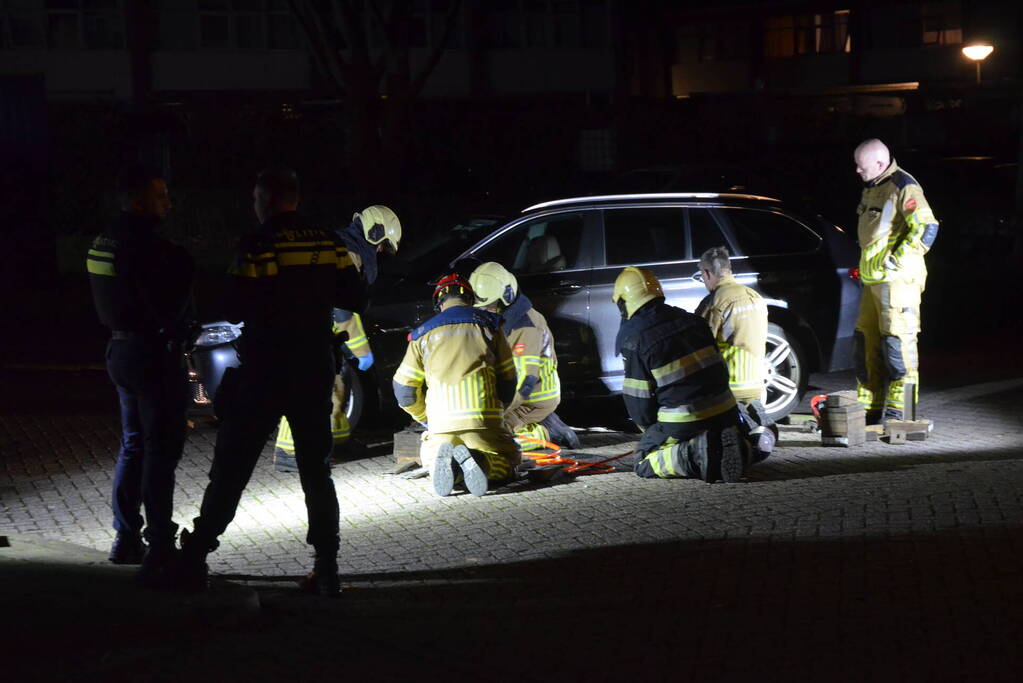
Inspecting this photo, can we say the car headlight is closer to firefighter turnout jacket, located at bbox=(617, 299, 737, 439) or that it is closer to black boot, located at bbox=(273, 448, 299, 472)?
black boot, located at bbox=(273, 448, 299, 472)

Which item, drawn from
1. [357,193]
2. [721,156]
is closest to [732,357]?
[357,193]

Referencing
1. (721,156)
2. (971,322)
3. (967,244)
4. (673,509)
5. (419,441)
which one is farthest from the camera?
(721,156)

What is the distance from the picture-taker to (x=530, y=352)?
9766mm

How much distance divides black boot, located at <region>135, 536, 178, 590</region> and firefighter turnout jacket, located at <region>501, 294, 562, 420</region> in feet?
12.0

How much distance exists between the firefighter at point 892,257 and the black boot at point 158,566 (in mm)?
5701

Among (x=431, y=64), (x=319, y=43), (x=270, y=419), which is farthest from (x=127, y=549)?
(x=319, y=43)

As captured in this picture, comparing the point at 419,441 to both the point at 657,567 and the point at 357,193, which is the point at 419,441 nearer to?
the point at 657,567

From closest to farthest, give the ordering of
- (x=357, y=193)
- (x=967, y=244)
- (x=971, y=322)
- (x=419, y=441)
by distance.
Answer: (x=419, y=441)
(x=971, y=322)
(x=967, y=244)
(x=357, y=193)

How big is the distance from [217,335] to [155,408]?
4090 mm

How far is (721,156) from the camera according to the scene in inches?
1310

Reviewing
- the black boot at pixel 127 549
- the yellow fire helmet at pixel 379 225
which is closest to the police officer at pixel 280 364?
the black boot at pixel 127 549

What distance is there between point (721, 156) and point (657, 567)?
27.3 meters

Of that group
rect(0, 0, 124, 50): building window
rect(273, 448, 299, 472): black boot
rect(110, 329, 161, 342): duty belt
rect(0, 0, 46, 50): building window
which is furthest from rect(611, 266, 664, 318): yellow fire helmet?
rect(0, 0, 46, 50): building window

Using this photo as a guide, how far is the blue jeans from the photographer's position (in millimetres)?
6516
